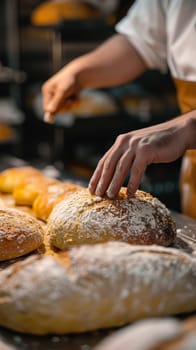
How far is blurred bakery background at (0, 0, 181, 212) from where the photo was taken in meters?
3.14

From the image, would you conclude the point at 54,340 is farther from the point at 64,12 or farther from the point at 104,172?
the point at 64,12

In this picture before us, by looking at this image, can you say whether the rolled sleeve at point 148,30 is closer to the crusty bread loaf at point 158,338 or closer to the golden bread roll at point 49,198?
the golden bread roll at point 49,198

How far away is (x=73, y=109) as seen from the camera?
10.5ft

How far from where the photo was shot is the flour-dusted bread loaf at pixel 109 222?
1.47m

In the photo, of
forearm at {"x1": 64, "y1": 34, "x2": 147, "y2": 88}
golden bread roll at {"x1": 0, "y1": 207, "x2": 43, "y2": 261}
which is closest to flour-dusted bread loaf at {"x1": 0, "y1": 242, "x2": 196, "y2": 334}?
golden bread roll at {"x1": 0, "y1": 207, "x2": 43, "y2": 261}

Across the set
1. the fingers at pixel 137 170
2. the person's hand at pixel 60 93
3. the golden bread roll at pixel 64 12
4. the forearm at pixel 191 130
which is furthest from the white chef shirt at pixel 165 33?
the golden bread roll at pixel 64 12

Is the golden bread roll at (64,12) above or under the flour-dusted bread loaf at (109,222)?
above

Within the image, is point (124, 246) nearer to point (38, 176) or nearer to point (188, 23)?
point (38, 176)

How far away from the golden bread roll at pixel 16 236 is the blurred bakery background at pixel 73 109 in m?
1.16

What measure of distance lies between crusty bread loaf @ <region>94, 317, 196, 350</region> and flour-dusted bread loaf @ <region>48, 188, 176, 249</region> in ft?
2.09

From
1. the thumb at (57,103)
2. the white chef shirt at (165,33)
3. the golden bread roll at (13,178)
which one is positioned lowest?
the golden bread roll at (13,178)

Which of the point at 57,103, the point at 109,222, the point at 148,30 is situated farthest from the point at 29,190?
the point at 148,30

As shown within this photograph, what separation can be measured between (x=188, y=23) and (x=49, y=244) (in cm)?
104

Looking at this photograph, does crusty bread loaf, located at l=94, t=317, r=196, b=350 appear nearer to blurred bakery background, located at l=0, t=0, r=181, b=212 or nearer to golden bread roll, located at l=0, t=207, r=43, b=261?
golden bread roll, located at l=0, t=207, r=43, b=261
